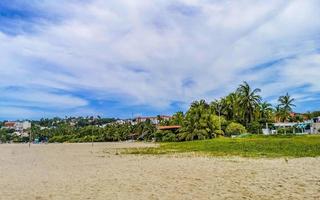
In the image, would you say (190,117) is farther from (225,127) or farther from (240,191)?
(240,191)

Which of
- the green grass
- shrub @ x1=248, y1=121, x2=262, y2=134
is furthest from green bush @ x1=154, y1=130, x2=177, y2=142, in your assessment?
the green grass

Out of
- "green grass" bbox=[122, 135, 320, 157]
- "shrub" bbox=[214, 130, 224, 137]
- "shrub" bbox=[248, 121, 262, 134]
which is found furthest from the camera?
"shrub" bbox=[248, 121, 262, 134]

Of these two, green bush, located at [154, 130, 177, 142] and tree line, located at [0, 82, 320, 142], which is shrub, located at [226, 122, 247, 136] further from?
green bush, located at [154, 130, 177, 142]

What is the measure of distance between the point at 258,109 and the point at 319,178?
6323 centimetres

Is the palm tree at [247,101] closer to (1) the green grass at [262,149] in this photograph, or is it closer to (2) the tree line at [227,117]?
(2) the tree line at [227,117]

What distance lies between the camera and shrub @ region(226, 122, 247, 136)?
226ft

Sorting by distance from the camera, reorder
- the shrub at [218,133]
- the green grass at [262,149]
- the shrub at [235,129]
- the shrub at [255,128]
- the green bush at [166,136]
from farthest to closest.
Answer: the green bush at [166,136]
the shrub at [255,128]
the shrub at [235,129]
the shrub at [218,133]
the green grass at [262,149]

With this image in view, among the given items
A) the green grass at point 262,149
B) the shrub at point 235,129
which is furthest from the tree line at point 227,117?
the green grass at point 262,149

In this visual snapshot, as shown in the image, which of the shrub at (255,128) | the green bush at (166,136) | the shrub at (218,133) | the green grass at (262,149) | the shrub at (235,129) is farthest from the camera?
the green bush at (166,136)

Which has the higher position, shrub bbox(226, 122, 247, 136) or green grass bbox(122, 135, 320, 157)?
shrub bbox(226, 122, 247, 136)

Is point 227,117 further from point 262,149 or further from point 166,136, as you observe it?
point 262,149

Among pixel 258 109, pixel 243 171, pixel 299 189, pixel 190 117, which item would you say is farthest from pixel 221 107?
pixel 299 189

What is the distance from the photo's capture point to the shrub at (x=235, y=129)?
68938 mm

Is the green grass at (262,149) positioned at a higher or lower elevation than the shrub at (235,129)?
lower
